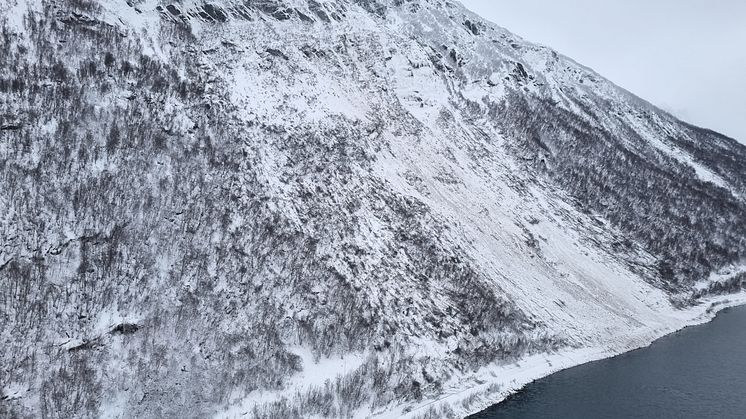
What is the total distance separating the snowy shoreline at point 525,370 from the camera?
33844 millimetres

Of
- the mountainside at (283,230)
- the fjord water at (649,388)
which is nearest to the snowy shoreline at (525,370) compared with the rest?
the mountainside at (283,230)

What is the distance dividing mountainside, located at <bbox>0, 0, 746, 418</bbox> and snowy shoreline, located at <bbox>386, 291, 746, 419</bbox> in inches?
11.0

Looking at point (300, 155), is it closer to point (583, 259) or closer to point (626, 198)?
point (583, 259)

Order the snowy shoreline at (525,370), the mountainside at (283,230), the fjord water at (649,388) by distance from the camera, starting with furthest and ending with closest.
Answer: the fjord water at (649,388) < the snowy shoreline at (525,370) < the mountainside at (283,230)

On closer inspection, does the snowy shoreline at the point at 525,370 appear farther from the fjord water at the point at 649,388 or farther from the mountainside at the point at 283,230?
the fjord water at the point at 649,388

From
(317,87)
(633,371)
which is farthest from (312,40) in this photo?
(633,371)

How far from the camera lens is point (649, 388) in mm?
39969

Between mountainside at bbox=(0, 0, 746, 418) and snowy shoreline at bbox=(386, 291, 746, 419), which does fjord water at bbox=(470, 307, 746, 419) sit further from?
mountainside at bbox=(0, 0, 746, 418)

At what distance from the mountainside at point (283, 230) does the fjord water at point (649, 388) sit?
2363 mm

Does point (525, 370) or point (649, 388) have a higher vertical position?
point (649, 388)

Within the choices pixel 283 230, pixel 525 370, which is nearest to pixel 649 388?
pixel 525 370

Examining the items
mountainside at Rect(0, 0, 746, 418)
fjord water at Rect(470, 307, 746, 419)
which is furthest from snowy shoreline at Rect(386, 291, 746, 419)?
fjord water at Rect(470, 307, 746, 419)

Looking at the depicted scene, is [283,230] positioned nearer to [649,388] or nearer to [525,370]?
[525,370]

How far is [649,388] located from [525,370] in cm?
Answer: 1078
